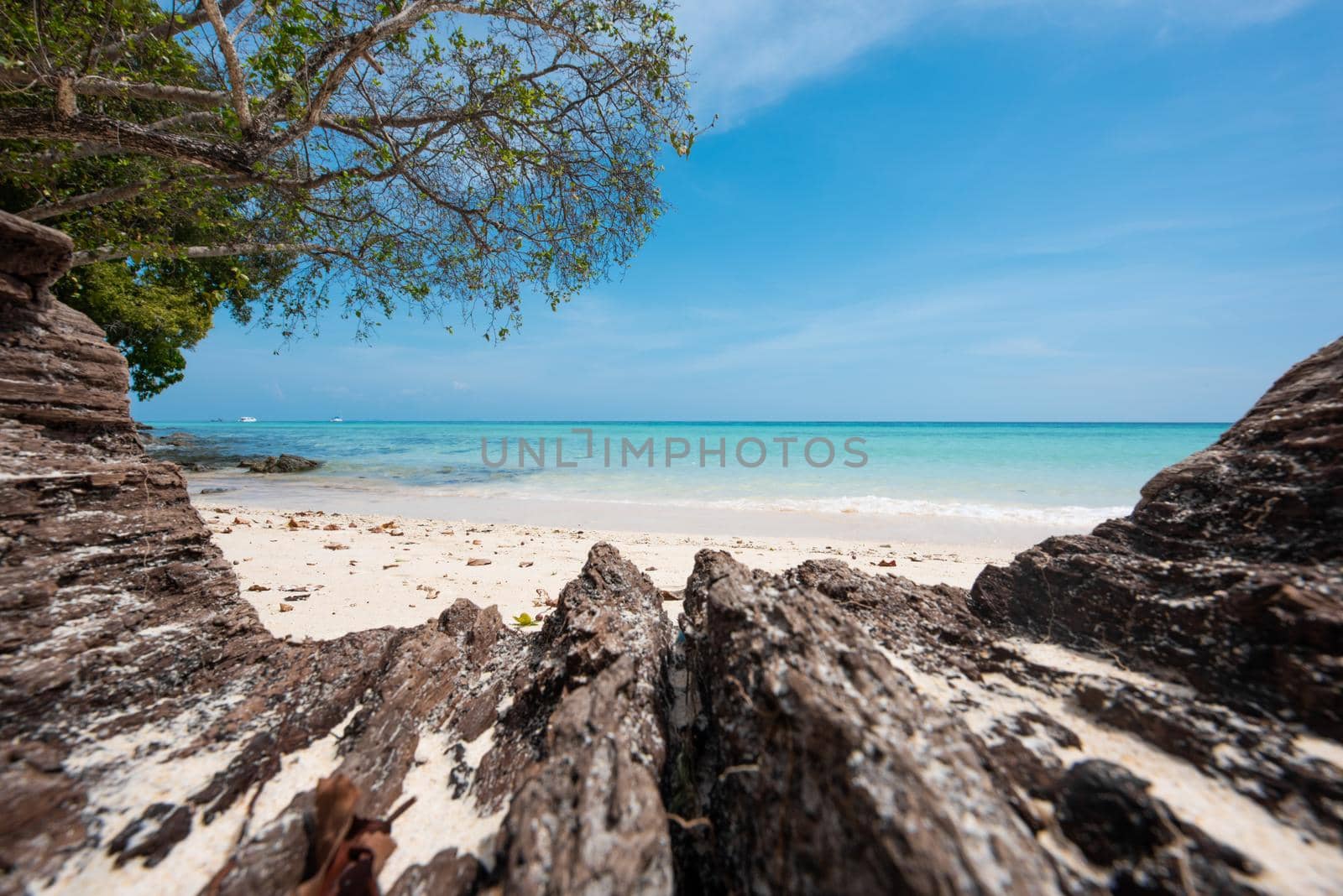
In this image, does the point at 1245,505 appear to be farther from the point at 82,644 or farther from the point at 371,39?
the point at 371,39

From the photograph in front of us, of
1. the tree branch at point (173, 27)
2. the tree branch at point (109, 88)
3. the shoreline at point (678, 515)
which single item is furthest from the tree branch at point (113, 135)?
the shoreline at point (678, 515)

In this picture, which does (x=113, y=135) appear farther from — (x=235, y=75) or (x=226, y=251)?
(x=226, y=251)

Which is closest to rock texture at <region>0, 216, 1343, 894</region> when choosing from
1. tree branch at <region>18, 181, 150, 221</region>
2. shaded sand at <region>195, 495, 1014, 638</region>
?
shaded sand at <region>195, 495, 1014, 638</region>

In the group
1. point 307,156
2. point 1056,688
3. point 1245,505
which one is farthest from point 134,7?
point 1245,505

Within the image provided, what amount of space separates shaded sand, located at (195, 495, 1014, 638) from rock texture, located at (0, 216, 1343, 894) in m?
1.33

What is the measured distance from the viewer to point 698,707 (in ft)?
7.22

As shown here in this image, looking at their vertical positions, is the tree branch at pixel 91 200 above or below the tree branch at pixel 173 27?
below

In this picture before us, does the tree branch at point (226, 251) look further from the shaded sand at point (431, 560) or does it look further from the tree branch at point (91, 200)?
the shaded sand at point (431, 560)

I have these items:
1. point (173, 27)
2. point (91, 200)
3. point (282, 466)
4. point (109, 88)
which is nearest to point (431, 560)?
point (109, 88)

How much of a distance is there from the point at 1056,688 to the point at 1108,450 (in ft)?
125

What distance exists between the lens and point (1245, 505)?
2.28 meters

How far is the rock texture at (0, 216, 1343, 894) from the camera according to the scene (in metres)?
1.28

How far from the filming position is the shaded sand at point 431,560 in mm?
4136

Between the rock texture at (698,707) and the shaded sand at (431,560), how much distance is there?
4.36 ft
